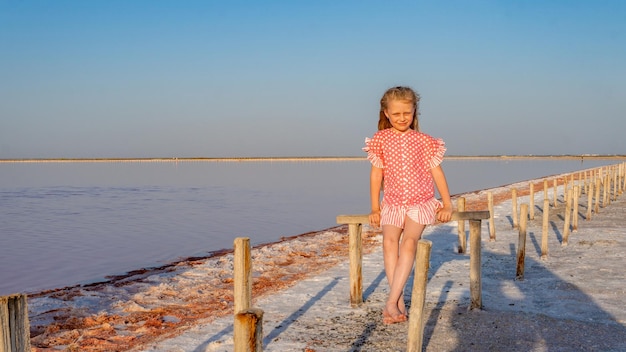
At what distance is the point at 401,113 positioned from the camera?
5188mm

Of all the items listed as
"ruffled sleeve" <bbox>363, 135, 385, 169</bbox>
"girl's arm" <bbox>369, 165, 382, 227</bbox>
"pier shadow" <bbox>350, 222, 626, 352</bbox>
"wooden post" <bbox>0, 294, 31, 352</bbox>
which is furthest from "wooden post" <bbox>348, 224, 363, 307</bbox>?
"wooden post" <bbox>0, 294, 31, 352</bbox>

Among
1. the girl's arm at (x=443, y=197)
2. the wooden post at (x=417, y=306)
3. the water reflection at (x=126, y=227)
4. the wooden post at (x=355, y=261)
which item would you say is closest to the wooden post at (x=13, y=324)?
the wooden post at (x=417, y=306)

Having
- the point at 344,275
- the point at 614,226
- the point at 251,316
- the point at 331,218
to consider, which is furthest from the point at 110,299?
the point at 331,218

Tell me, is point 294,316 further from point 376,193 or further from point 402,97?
point 402,97

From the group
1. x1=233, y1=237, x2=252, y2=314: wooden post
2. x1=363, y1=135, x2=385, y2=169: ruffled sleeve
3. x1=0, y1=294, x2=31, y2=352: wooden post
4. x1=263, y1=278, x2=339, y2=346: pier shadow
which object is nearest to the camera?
x1=0, y1=294, x2=31, y2=352: wooden post

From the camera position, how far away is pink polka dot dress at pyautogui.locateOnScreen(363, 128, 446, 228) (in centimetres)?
527

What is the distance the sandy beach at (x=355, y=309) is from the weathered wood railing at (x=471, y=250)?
163mm

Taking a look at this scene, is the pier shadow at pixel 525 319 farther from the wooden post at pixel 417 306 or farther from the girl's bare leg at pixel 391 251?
the wooden post at pixel 417 306

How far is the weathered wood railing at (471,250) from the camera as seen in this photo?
18.5ft

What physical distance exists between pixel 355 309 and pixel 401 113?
2253mm

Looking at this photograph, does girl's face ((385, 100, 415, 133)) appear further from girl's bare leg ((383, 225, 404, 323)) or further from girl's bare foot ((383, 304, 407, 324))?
girl's bare foot ((383, 304, 407, 324))

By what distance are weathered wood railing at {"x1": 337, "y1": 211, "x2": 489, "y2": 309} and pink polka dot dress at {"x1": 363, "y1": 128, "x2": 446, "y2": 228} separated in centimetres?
40

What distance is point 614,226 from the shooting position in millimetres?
12250

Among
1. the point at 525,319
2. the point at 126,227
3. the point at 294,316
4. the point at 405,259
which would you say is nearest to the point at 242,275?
the point at 294,316
